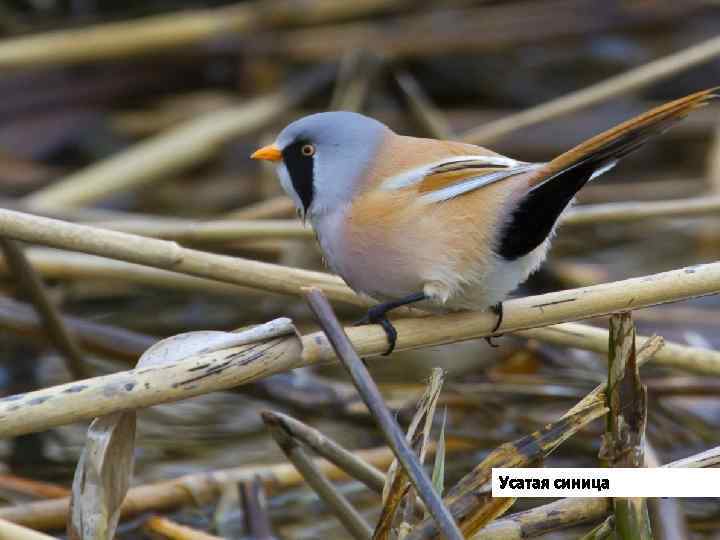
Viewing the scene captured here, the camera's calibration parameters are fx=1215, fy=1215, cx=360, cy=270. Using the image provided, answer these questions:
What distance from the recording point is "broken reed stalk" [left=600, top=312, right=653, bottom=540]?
2.32 metres

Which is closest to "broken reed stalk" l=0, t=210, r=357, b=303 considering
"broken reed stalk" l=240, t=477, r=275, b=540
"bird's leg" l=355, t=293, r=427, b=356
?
"bird's leg" l=355, t=293, r=427, b=356

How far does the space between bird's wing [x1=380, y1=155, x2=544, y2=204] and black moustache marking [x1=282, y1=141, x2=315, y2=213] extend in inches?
7.6

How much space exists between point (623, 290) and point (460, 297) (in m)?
0.36

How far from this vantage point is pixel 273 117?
18.4 ft

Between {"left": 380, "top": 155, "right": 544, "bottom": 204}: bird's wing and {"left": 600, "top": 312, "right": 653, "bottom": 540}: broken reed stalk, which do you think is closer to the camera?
{"left": 600, "top": 312, "right": 653, "bottom": 540}: broken reed stalk

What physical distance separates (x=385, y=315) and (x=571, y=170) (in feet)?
1.67

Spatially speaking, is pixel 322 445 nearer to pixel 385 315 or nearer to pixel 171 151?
pixel 385 315

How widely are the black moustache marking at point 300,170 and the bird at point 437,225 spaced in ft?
0.14

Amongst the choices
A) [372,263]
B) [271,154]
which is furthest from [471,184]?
[271,154]

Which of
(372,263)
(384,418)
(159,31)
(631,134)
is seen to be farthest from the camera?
(159,31)

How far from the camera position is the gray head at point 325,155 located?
2789 millimetres

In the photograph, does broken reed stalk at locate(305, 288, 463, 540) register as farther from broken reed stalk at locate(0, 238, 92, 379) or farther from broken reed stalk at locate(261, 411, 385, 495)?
broken reed stalk at locate(0, 238, 92, 379)

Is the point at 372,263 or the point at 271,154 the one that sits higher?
the point at 271,154

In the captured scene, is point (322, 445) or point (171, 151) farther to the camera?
point (171, 151)
